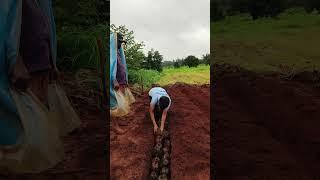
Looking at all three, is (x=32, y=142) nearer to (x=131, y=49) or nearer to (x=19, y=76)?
(x=19, y=76)

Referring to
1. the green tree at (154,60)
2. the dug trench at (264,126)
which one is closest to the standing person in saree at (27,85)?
the green tree at (154,60)

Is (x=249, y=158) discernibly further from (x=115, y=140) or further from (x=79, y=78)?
(x=79, y=78)

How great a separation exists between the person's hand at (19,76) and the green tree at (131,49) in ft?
3.26

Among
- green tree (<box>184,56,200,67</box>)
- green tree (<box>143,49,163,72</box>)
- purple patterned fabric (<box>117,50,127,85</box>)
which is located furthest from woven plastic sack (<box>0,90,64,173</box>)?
green tree (<box>184,56,200,67</box>)

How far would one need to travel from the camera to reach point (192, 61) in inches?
233

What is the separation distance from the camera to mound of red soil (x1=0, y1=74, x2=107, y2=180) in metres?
5.61

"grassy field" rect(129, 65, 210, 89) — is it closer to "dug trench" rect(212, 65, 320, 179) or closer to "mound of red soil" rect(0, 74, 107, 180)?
"dug trench" rect(212, 65, 320, 179)

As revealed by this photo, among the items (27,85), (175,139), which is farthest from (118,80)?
(27,85)

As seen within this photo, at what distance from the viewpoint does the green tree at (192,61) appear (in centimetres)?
587

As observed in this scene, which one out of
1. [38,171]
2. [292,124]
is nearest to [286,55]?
[292,124]

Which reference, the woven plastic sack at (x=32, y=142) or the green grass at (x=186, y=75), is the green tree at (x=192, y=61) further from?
the woven plastic sack at (x=32, y=142)

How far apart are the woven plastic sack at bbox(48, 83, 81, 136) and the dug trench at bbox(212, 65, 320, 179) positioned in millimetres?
1138

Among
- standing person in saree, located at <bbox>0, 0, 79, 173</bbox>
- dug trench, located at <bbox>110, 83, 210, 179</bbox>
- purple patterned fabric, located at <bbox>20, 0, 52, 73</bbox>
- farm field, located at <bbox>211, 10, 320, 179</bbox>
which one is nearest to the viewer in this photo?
standing person in saree, located at <bbox>0, 0, 79, 173</bbox>

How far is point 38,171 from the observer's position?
5387 mm
